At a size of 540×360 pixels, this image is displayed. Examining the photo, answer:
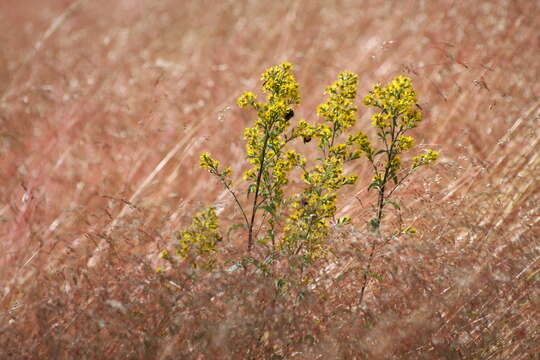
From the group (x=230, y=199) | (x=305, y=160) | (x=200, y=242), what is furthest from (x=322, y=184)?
(x=230, y=199)

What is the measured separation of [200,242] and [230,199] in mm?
601

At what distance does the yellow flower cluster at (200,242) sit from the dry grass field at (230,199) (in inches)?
2.4

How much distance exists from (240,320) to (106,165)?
2.01m

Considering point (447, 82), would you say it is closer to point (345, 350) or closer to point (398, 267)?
point (398, 267)

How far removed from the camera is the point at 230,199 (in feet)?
8.41

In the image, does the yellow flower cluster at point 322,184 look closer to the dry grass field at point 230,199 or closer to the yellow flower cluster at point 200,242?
the dry grass field at point 230,199

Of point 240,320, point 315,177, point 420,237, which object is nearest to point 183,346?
point 240,320

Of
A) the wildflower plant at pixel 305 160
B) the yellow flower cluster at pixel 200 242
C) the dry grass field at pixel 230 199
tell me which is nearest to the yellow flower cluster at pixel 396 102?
the wildflower plant at pixel 305 160

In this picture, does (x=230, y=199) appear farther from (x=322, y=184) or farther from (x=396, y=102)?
(x=396, y=102)

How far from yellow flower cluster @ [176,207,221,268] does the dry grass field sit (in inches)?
2.4

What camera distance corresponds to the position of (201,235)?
6.53 ft

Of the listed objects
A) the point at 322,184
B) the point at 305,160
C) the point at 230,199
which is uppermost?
the point at 230,199

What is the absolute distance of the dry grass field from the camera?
1.81 meters

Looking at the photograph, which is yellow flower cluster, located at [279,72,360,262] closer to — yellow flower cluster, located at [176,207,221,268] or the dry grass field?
the dry grass field
